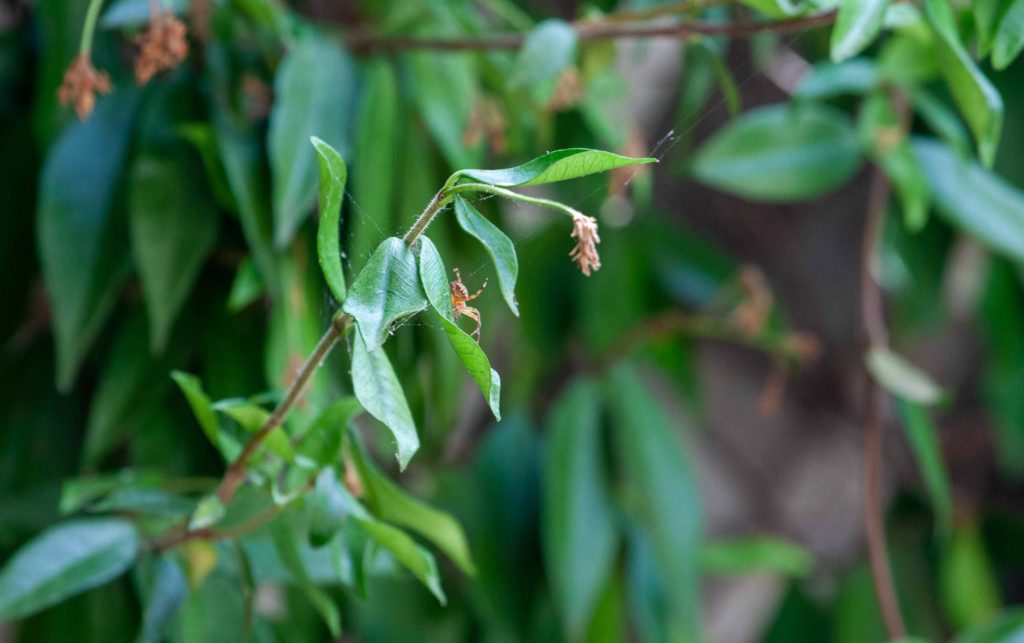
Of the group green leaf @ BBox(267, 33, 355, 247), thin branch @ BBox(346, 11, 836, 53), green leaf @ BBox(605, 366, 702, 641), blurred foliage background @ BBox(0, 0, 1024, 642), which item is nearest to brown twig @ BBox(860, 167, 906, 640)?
blurred foliage background @ BBox(0, 0, 1024, 642)

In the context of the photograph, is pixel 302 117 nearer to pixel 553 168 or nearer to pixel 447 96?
pixel 447 96

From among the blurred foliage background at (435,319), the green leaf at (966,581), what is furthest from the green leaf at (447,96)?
the green leaf at (966,581)

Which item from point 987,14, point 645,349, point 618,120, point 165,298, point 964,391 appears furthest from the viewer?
point 964,391

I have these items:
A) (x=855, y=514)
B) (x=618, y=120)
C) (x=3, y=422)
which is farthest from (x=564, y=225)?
(x=855, y=514)

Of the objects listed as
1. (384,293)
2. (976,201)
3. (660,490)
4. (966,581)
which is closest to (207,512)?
(384,293)

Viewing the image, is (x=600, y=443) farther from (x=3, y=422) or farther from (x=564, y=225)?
(x=3, y=422)
